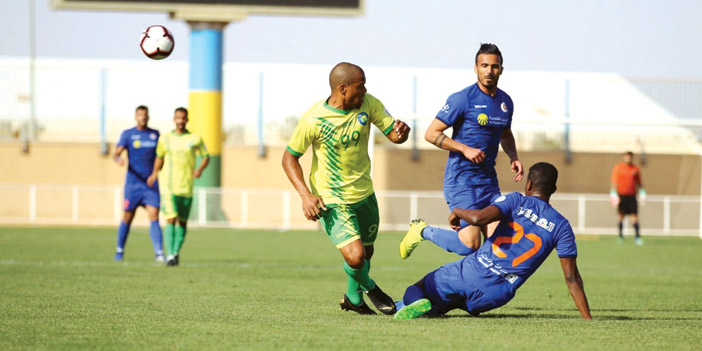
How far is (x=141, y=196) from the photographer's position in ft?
50.4

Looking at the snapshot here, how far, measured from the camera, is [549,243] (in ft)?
26.4

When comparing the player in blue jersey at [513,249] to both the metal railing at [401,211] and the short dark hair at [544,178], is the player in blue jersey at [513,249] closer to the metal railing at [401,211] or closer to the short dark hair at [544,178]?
the short dark hair at [544,178]

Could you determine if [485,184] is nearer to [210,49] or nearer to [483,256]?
[483,256]

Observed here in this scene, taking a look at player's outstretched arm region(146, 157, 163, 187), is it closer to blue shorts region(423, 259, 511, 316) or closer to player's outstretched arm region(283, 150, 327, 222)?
player's outstretched arm region(283, 150, 327, 222)

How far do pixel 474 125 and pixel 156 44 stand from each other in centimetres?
549

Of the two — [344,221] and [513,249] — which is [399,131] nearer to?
[344,221]

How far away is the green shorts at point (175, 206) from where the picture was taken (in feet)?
49.0

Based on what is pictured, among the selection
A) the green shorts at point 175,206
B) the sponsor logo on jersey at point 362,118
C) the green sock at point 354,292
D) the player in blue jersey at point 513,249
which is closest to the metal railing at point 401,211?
the green shorts at point 175,206

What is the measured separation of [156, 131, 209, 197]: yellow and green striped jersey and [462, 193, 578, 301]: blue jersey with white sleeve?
759 centimetres

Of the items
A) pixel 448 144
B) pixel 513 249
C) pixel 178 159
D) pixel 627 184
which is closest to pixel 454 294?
pixel 513 249

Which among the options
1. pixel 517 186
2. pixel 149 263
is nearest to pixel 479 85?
pixel 149 263

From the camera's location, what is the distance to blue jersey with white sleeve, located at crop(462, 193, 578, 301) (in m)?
8.00

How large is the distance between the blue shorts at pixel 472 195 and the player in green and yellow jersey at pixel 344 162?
2.65ft

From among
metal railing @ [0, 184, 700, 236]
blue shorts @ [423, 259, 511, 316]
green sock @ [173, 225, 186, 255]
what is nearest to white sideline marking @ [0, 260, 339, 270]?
green sock @ [173, 225, 186, 255]
